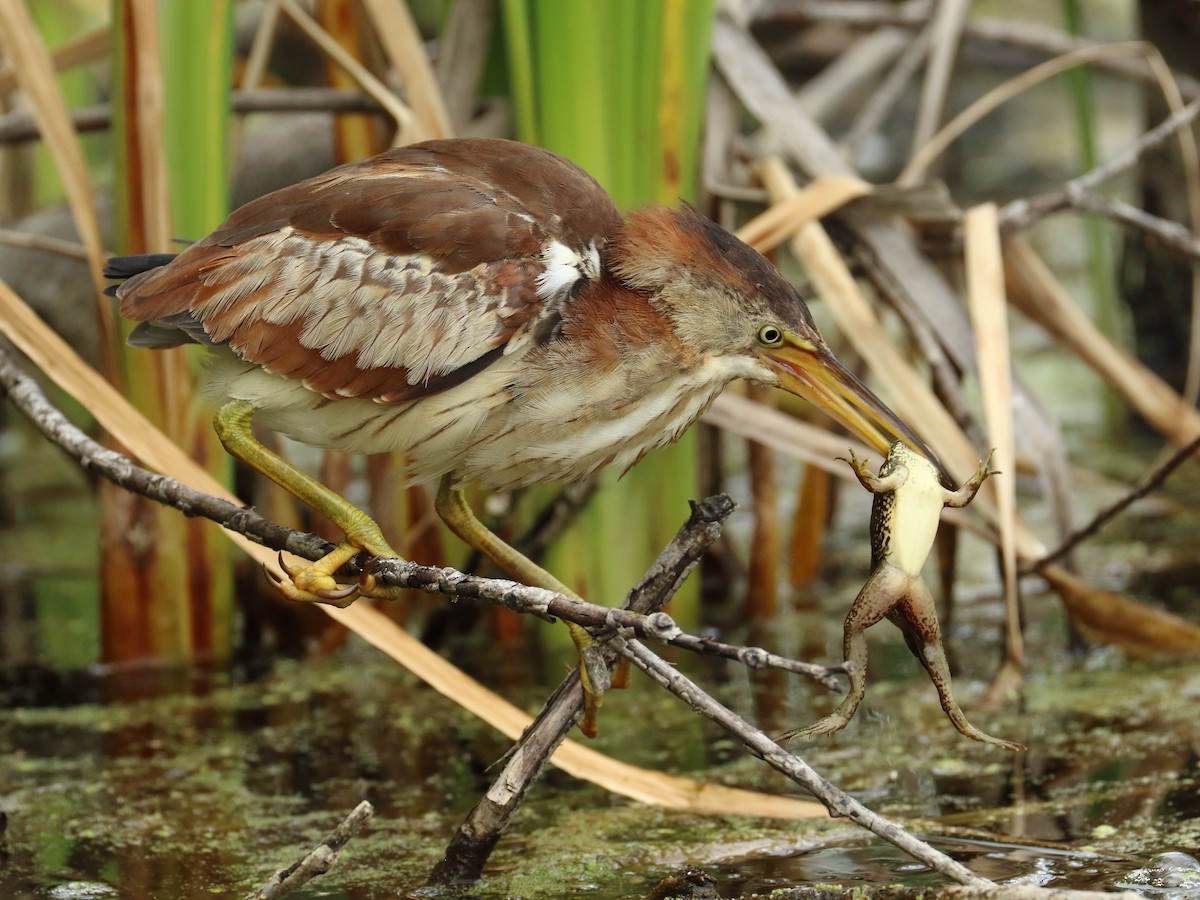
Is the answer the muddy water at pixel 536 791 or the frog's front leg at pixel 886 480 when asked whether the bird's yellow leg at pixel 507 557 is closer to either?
the muddy water at pixel 536 791

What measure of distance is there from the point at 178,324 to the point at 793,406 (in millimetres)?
2186

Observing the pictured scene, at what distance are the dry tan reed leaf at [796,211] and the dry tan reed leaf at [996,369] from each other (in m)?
0.27

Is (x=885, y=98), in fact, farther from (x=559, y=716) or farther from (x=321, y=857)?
(x=321, y=857)

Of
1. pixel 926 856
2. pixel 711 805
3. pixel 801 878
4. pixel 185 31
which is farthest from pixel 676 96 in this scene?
pixel 926 856

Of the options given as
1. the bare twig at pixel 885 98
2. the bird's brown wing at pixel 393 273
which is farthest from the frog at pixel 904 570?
the bare twig at pixel 885 98

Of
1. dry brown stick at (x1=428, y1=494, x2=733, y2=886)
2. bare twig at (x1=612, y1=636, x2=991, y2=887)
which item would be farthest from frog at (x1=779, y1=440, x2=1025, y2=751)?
dry brown stick at (x1=428, y1=494, x2=733, y2=886)

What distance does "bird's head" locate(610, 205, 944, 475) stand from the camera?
237 cm

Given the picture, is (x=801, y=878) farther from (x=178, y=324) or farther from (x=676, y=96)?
(x=676, y=96)

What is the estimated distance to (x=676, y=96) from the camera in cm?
337

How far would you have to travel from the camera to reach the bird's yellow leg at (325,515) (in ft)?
7.57

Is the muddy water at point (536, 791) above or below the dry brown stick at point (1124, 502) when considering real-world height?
below

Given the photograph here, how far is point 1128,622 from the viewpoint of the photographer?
3.35 m

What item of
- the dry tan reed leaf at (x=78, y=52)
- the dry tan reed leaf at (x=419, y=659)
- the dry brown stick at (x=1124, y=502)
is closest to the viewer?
the dry tan reed leaf at (x=419, y=659)

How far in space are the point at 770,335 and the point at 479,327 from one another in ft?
1.43
